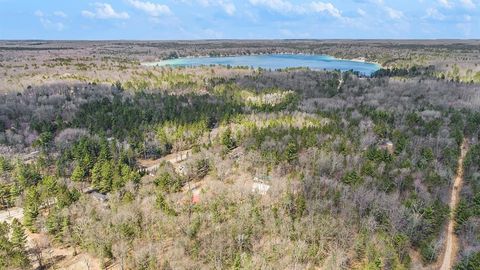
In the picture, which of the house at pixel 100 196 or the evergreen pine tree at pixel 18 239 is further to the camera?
the house at pixel 100 196

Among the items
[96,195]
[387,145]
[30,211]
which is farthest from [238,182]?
[387,145]

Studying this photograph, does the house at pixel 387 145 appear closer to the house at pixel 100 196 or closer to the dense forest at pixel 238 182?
the dense forest at pixel 238 182

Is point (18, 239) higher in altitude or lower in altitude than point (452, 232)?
higher

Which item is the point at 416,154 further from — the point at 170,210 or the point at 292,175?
the point at 170,210

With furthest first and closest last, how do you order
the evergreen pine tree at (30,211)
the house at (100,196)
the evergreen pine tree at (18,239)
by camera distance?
the house at (100,196) → the evergreen pine tree at (30,211) → the evergreen pine tree at (18,239)

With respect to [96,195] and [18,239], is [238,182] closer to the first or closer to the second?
[96,195]

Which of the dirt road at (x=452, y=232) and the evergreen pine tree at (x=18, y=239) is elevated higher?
the evergreen pine tree at (x=18, y=239)

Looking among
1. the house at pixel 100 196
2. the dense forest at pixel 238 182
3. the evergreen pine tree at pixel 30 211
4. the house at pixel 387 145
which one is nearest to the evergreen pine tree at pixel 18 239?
the dense forest at pixel 238 182

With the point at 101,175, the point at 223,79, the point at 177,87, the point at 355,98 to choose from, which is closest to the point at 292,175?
the point at 101,175

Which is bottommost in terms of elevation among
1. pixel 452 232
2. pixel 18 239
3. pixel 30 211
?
pixel 452 232
